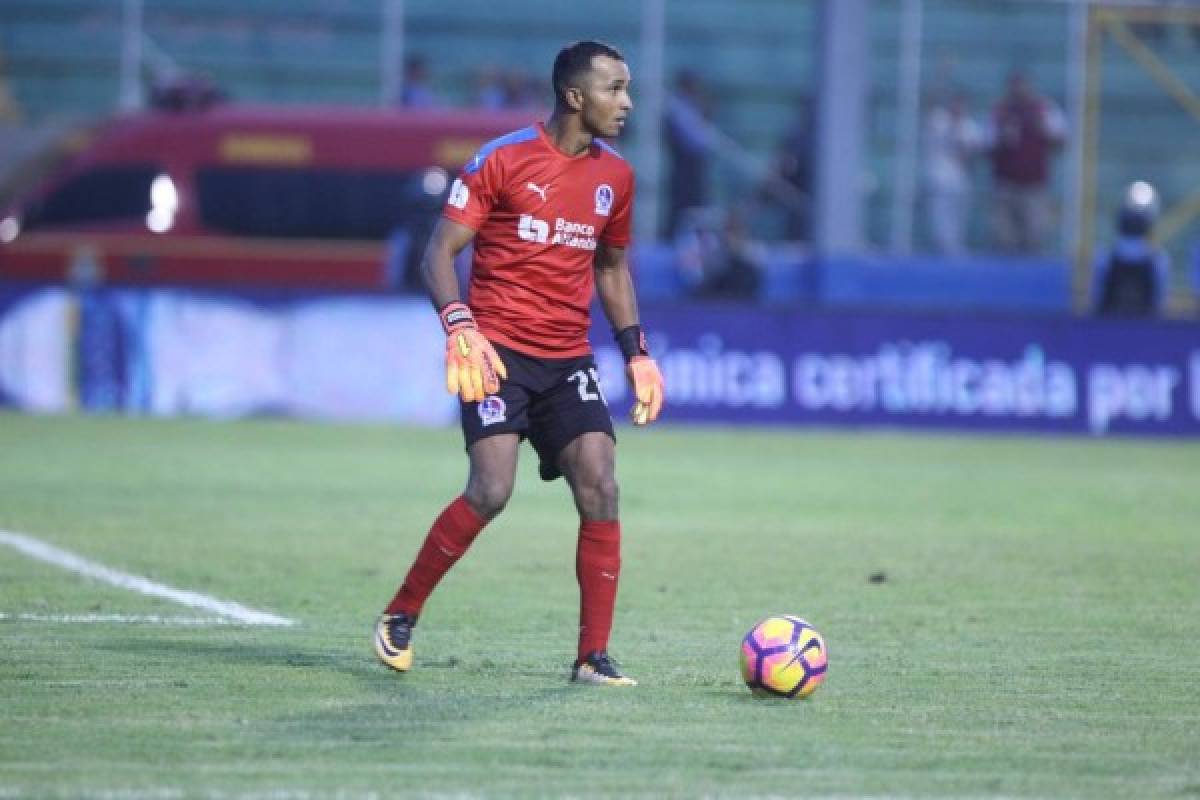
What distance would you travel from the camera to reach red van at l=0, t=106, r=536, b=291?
80.6 ft

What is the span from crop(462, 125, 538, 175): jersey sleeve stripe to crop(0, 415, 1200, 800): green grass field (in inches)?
69.5

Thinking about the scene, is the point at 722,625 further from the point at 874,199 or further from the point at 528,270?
the point at 874,199

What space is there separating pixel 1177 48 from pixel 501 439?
2348 centimetres

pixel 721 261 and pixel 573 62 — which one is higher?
pixel 573 62

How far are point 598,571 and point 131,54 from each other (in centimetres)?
2106

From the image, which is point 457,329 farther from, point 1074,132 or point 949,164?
point 1074,132

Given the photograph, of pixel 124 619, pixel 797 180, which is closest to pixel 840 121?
pixel 797 180

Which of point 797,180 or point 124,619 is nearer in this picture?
point 124,619

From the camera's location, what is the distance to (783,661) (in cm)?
776

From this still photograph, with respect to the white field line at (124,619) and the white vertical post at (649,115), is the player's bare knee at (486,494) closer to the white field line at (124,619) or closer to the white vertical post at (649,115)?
the white field line at (124,619)

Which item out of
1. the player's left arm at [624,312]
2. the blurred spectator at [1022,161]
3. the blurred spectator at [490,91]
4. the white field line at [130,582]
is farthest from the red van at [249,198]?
the player's left arm at [624,312]

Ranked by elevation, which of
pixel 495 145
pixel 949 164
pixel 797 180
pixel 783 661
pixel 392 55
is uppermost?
pixel 392 55

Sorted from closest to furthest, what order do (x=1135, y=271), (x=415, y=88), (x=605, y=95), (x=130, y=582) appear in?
(x=605, y=95) → (x=130, y=582) → (x=1135, y=271) → (x=415, y=88)

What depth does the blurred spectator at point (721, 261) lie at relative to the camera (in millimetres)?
25703
